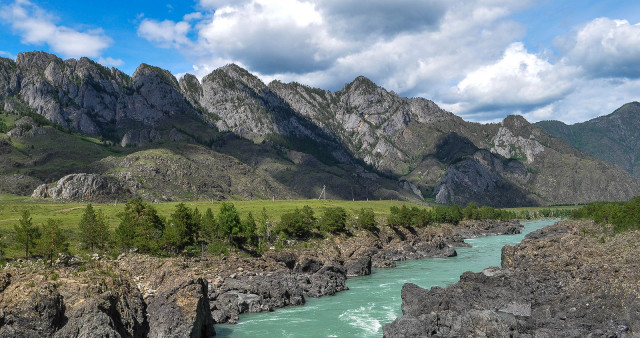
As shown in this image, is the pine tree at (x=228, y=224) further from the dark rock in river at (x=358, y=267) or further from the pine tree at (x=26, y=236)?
the pine tree at (x=26, y=236)

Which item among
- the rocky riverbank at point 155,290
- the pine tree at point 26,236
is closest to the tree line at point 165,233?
the pine tree at point 26,236

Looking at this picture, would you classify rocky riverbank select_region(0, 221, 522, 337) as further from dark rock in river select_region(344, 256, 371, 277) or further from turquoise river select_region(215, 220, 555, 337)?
turquoise river select_region(215, 220, 555, 337)

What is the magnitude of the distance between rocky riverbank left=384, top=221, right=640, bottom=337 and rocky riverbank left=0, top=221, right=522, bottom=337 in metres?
20.6

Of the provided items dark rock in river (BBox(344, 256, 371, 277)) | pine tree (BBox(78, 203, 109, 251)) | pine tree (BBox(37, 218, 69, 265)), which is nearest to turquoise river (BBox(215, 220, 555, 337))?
dark rock in river (BBox(344, 256, 371, 277))

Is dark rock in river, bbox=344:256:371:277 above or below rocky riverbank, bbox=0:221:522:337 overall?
below

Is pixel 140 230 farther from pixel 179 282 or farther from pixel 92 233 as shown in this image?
pixel 179 282

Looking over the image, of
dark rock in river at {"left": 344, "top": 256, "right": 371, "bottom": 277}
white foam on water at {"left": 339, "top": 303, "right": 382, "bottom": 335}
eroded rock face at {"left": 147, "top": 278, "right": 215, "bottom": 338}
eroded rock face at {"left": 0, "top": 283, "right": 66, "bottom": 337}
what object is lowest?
white foam on water at {"left": 339, "top": 303, "right": 382, "bottom": 335}

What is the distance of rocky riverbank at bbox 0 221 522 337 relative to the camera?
3375 cm

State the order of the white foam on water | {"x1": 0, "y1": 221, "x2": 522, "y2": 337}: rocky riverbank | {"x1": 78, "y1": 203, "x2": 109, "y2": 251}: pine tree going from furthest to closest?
{"x1": 78, "y1": 203, "x2": 109, "y2": 251}: pine tree < the white foam on water < {"x1": 0, "y1": 221, "x2": 522, "y2": 337}: rocky riverbank

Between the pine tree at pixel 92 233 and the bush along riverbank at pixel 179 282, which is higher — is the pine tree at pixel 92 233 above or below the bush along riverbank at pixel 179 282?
above

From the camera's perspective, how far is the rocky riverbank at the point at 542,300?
137 feet

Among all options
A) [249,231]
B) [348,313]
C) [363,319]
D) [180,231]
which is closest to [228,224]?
[249,231]

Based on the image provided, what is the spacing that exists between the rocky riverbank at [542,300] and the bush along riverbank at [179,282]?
21.5 metres

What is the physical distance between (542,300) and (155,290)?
2009 inches
